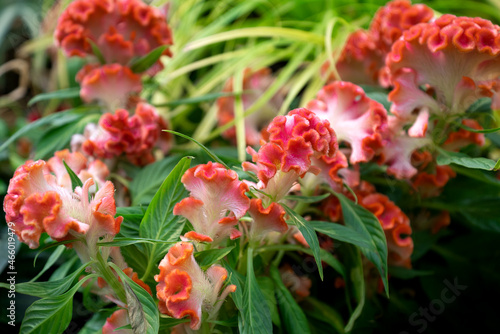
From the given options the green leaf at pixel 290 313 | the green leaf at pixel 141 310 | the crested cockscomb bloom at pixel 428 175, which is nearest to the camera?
the green leaf at pixel 141 310

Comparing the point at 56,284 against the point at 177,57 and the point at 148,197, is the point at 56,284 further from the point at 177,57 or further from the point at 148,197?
the point at 177,57

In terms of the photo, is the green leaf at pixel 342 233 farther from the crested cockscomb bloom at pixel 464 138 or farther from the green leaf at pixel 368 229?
the crested cockscomb bloom at pixel 464 138

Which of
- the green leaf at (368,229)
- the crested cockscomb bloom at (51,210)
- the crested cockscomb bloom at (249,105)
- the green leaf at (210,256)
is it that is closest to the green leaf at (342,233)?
the green leaf at (368,229)

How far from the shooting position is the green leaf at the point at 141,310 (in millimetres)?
396

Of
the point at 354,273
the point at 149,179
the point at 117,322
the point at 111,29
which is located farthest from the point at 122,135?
the point at 354,273

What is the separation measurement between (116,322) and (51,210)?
15cm

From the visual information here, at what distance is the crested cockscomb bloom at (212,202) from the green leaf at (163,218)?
0.10 feet

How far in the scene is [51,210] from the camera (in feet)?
1.30

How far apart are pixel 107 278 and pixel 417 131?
1.35 ft

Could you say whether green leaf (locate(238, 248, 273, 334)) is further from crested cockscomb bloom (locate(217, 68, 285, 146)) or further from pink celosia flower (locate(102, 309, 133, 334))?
crested cockscomb bloom (locate(217, 68, 285, 146))

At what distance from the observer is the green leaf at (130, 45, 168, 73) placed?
69 cm

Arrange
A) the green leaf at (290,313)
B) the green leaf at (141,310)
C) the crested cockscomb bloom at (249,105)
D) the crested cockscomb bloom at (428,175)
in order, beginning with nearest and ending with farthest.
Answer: the green leaf at (141,310) → the green leaf at (290,313) → the crested cockscomb bloom at (428,175) → the crested cockscomb bloom at (249,105)

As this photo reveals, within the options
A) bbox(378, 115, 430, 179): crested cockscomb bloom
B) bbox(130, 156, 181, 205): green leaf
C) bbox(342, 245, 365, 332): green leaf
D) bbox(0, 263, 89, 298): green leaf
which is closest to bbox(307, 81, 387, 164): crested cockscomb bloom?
bbox(378, 115, 430, 179): crested cockscomb bloom

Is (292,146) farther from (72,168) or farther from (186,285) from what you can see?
(72,168)
